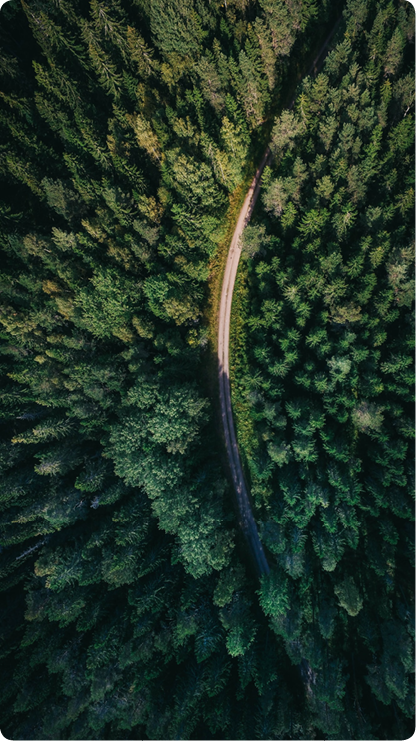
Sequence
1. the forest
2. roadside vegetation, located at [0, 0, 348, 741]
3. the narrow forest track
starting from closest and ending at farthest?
the forest < roadside vegetation, located at [0, 0, 348, 741] < the narrow forest track

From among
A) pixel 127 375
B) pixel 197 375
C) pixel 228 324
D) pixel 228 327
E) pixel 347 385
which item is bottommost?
pixel 127 375

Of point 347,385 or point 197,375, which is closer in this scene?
point 347,385

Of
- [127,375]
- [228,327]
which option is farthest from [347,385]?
[127,375]

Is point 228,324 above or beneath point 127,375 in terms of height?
above

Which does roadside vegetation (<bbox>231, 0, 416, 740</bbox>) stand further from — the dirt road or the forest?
the dirt road

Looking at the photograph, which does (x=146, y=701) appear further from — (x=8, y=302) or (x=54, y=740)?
(x=8, y=302)

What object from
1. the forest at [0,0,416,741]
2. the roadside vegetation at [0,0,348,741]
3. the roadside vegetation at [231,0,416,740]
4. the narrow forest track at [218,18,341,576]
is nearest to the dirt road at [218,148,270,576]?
the narrow forest track at [218,18,341,576]

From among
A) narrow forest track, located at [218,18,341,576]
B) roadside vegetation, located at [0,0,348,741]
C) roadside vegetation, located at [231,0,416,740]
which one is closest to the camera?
roadside vegetation, located at [231,0,416,740]

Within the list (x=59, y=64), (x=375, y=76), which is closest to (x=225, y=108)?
(x=375, y=76)

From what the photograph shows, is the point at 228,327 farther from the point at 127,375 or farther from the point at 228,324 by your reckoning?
the point at 127,375
